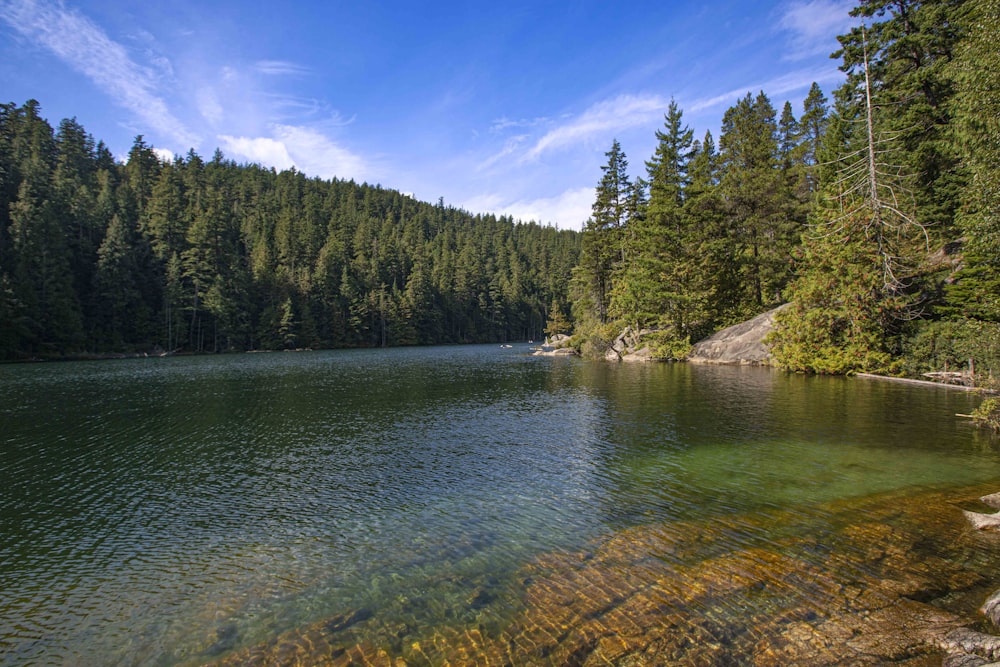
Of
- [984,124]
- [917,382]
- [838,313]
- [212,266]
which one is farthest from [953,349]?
[212,266]

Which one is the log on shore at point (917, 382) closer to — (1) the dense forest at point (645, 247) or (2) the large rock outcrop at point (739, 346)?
(1) the dense forest at point (645, 247)

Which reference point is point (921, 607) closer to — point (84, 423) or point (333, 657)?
point (333, 657)

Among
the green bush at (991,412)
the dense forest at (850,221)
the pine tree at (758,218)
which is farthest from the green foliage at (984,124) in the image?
the pine tree at (758,218)

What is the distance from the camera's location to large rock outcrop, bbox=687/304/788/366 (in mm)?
40562

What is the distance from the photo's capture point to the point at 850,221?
26625mm

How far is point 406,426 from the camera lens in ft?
68.5

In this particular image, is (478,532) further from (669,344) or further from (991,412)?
(669,344)

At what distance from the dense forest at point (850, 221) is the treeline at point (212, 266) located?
54.8 meters

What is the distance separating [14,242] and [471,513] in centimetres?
8083

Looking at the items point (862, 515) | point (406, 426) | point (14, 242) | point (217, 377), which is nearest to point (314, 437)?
point (406, 426)

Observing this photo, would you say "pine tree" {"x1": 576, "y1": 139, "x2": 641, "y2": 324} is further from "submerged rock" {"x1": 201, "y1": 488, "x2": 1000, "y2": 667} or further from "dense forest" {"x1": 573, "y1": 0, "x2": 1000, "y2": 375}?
"submerged rock" {"x1": 201, "y1": 488, "x2": 1000, "y2": 667}

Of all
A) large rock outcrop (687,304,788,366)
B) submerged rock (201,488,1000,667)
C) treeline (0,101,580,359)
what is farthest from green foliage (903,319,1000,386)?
treeline (0,101,580,359)

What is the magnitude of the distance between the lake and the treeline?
59.3 meters

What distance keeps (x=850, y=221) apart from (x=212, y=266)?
88732mm
